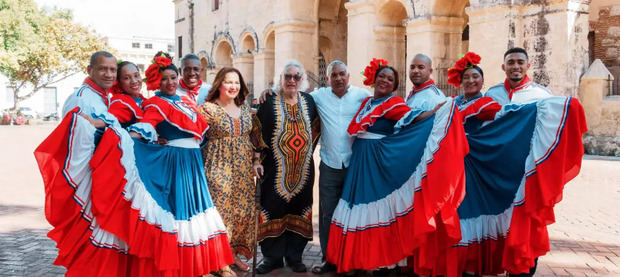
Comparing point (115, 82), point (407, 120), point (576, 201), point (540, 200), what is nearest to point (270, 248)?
point (407, 120)

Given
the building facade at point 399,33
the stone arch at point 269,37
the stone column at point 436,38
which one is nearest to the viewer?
the building facade at point 399,33

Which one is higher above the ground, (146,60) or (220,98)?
(146,60)

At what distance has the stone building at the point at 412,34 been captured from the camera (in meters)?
11.4

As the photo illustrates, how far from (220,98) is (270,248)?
60.2 inches

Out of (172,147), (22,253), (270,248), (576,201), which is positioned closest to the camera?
(172,147)

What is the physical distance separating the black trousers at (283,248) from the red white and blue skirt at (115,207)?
0.83 meters

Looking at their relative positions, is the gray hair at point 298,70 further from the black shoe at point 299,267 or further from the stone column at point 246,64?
the stone column at point 246,64

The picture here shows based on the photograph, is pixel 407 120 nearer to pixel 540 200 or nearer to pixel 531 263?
pixel 540 200

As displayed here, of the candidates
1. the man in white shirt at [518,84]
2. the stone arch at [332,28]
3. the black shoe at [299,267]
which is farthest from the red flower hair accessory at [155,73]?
the stone arch at [332,28]

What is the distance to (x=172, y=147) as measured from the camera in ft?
13.7

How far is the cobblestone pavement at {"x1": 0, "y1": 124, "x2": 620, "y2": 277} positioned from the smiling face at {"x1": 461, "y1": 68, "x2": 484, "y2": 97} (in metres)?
1.83

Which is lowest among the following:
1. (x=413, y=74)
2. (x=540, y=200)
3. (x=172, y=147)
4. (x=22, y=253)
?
(x=22, y=253)

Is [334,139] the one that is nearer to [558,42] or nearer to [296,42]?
[558,42]

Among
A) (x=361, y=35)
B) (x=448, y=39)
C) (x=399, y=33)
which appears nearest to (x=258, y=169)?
(x=448, y=39)
